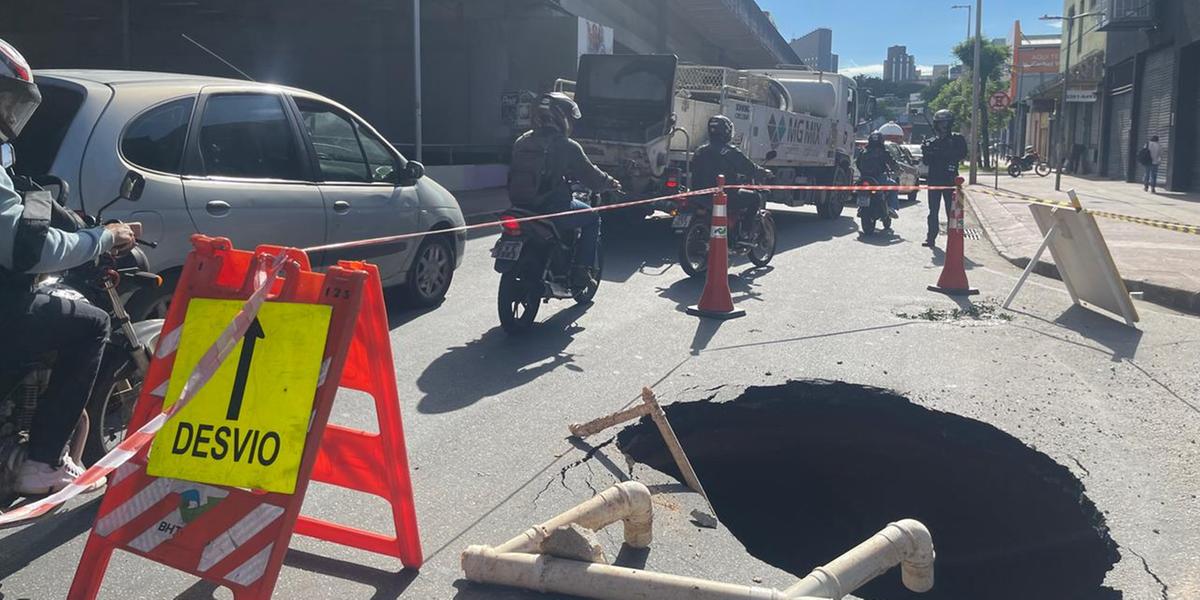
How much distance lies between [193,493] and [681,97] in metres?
12.3

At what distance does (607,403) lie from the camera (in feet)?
19.4

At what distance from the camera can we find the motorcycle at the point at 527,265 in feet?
25.1

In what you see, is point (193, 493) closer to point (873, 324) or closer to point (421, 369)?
point (421, 369)

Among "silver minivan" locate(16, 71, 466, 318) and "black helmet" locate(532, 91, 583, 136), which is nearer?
"silver minivan" locate(16, 71, 466, 318)

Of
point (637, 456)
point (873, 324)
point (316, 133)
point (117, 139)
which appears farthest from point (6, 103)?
point (873, 324)

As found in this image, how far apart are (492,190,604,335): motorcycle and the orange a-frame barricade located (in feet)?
13.4

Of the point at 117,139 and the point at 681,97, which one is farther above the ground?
the point at 681,97

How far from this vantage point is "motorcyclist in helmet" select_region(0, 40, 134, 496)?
3.32m

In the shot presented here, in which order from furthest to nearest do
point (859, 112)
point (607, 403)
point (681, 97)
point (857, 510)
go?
point (859, 112), point (681, 97), point (857, 510), point (607, 403)

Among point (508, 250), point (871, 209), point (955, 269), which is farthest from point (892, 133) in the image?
point (508, 250)

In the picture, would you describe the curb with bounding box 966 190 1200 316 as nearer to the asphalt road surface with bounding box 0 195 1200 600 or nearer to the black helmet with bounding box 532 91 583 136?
the asphalt road surface with bounding box 0 195 1200 600

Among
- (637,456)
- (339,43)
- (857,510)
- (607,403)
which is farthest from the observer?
(339,43)

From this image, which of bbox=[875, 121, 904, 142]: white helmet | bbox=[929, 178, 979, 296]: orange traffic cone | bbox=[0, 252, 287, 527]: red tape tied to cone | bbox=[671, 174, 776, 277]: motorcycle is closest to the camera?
bbox=[0, 252, 287, 527]: red tape tied to cone

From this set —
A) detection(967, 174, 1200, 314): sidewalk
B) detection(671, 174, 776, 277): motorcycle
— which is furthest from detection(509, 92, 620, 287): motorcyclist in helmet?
detection(967, 174, 1200, 314): sidewalk
